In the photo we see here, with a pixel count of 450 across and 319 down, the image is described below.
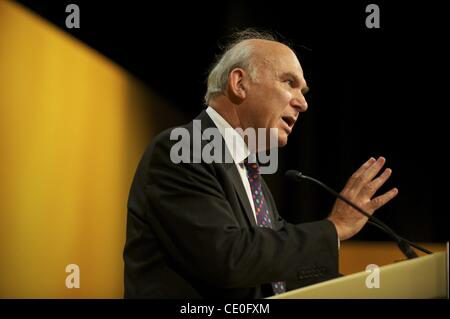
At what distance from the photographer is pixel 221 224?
1396 mm

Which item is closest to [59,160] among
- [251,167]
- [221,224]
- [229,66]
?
[229,66]

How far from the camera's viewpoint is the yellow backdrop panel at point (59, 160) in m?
2.79

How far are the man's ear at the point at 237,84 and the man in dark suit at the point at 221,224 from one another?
0.03 metres

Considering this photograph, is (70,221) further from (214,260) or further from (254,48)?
(214,260)

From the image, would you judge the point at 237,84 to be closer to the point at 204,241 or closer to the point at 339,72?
the point at 204,241

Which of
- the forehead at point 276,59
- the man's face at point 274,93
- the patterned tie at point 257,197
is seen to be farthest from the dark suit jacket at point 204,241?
the forehead at point 276,59

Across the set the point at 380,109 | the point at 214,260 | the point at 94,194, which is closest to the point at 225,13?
the point at 380,109

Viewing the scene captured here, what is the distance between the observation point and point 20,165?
2.81 metres

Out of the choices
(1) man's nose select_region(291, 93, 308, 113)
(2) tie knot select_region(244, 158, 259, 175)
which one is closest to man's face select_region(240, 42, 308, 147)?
(1) man's nose select_region(291, 93, 308, 113)

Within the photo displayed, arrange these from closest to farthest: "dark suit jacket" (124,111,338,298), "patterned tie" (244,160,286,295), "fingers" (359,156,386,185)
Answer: "dark suit jacket" (124,111,338,298), "fingers" (359,156,386,185), "patterned tie" (244,160,286,295)

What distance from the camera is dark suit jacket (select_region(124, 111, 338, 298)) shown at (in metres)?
1.38

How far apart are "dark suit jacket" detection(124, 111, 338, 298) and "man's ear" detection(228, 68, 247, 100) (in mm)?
328

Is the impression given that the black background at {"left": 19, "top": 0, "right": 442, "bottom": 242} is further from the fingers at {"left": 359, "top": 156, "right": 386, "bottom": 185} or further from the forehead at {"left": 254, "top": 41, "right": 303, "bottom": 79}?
the fingers at {"left": 359, "top": 156, "right": 386, "bottom": 185}

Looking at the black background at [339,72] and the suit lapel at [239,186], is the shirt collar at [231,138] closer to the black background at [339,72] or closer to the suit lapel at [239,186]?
the suit lapel at [239,186]
